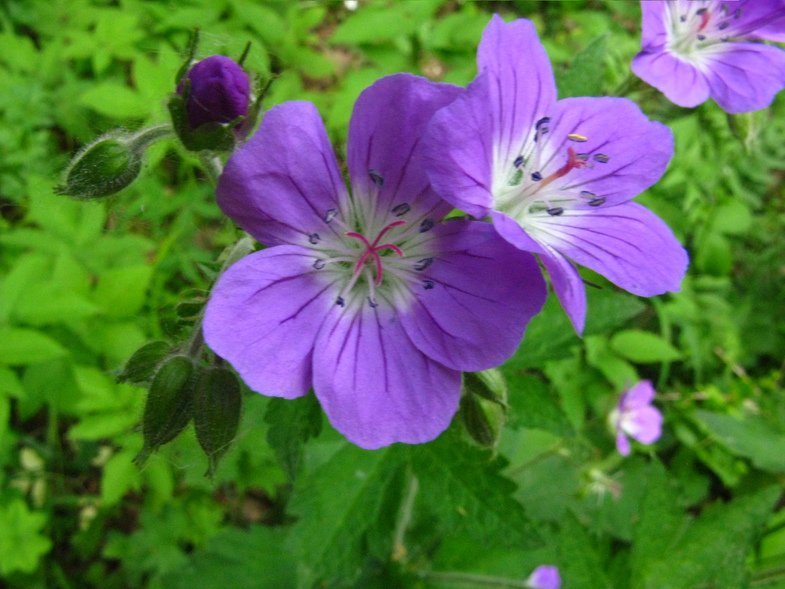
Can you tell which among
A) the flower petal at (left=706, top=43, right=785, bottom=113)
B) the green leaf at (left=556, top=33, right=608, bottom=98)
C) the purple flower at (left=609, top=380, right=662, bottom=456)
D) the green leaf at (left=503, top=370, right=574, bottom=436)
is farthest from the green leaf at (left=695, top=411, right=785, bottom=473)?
the green leaf at (left=556, top=33, right=608, bottom=98)

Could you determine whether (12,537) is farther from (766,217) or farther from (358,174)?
(766,217)

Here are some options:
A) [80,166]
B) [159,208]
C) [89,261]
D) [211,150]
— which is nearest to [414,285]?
[211,150]

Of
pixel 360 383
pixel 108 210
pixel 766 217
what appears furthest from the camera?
pixel 766 217

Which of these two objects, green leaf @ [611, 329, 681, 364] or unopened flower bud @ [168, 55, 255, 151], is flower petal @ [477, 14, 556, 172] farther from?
green leaf @ [611, 329, 681, 364]

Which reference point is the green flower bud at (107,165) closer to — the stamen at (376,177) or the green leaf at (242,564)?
the stamen at (376,177)

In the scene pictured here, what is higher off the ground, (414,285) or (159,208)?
(414,285)

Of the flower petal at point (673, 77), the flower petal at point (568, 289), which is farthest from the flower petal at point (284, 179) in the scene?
the flower petal at point (673, 77)

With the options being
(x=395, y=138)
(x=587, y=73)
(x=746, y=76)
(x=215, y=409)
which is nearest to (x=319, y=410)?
(x=215, y=409)

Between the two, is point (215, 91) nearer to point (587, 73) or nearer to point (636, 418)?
point (587, 73)
